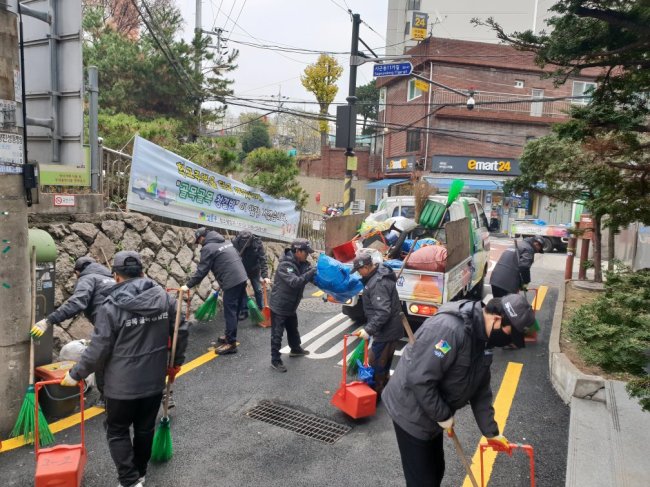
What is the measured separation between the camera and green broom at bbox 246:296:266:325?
7645 mm

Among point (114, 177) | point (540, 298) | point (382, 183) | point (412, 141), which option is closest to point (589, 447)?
point (540, 298)

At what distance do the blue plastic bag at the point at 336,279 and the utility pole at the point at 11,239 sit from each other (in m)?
3.01

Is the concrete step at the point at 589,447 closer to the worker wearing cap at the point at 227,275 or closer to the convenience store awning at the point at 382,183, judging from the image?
the worker wearing cap at the point at 227,275

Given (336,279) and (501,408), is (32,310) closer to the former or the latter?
(336,279)

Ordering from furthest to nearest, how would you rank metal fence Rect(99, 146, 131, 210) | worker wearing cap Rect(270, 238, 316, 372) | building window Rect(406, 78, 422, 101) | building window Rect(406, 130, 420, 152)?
building window Rect(406, 130, 420, 152) → building window Rect(406, 78, 422, 101) → metal fence Rect(99, 146, 131, 210) → worker wearing cap Rect(270, 238, 316, 372)

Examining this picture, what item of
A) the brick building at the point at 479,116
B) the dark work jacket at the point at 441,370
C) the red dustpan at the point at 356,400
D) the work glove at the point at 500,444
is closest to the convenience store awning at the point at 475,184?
the brick building at the point at 479,116

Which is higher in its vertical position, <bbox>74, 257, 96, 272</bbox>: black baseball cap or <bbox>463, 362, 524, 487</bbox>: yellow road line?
<bbox>74, 257, 96, 272</bbox>: black baseball cap

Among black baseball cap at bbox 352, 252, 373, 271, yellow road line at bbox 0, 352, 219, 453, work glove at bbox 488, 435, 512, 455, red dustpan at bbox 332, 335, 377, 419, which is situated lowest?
yellow road line at bbox 0, 352, 219, 453

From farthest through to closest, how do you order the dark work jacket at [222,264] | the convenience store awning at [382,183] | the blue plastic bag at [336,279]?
1. the convenience store awning at [382,183]
2. the dark work jacket at [222,264]
3. the blue plastic bag at [336,279]

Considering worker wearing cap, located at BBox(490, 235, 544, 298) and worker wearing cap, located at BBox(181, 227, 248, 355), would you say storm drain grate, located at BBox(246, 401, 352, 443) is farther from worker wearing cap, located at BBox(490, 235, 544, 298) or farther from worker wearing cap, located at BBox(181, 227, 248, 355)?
worker wearing cap, located at BBox(490, 235, 544, 298)

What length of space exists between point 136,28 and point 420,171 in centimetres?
1630

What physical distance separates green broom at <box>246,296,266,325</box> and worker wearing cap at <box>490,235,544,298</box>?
3.58 m

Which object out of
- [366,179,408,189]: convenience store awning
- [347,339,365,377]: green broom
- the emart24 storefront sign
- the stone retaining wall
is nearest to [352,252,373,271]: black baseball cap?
[347,339,365,377]: green broom

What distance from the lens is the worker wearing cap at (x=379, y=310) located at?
4.82 meters
